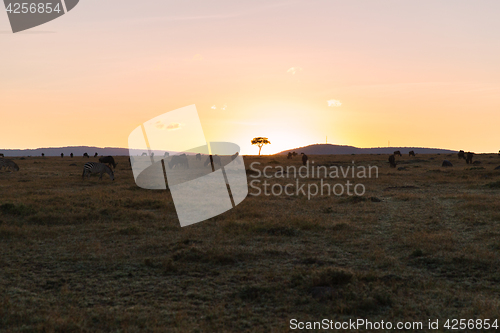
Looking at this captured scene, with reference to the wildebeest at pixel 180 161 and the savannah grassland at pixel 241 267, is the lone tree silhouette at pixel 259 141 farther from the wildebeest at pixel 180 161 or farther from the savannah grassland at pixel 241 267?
the savannah grassland at pixel 241 267

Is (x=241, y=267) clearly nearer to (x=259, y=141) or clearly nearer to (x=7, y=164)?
(x=7, y=164)

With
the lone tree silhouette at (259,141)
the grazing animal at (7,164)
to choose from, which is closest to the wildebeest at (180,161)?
the grazing animal at (7,164)

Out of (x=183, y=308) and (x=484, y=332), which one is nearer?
(x=484, y=332)

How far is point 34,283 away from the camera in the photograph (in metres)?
8.14

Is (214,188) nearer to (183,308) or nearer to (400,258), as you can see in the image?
(400,258)

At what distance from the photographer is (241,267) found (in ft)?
30.1

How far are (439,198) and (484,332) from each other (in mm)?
15380

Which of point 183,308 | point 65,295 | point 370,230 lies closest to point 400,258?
point 370,230

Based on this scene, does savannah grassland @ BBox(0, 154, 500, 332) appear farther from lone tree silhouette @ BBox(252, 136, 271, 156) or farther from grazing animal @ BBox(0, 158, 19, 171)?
lone tree silhouette @ BBox(252, 136, 271, 156)

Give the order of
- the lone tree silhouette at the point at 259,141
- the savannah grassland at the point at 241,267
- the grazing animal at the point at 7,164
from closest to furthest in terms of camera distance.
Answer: the savannah grassland at the point at 241,267 → the grazing animal at the point at 7,164 → the lone tree silhouette at the point at 259,141

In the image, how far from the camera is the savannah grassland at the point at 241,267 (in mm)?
6547

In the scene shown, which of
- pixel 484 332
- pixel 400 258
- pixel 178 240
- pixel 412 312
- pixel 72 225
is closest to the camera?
pixel 484 332

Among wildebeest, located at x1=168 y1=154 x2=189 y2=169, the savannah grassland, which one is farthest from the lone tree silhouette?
the savannah grassland

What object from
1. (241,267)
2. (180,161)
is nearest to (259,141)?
(180,161)
